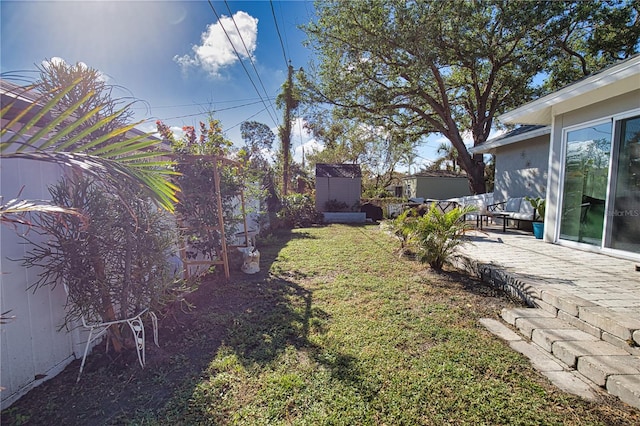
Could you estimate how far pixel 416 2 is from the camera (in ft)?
29.8

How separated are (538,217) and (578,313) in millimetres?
4841

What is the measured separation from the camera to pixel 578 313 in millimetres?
2594

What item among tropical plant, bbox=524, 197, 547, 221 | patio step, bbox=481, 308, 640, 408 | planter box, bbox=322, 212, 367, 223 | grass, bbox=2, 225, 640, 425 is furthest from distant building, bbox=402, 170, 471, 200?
patio step, bbox=481, 308, 640, 408

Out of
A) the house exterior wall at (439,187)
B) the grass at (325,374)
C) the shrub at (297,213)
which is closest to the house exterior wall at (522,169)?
the grass at (325,374)

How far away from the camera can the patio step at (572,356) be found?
1882 mm

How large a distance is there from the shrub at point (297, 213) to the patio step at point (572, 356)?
857cm

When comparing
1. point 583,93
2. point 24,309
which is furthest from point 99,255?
point 583,93

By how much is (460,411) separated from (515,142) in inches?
364

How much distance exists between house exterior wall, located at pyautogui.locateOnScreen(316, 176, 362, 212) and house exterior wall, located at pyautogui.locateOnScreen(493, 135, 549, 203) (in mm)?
5826

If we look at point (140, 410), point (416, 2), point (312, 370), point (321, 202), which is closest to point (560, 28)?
point (416, 2)

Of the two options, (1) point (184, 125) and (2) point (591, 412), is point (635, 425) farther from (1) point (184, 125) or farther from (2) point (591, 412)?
(1) point (184, 125)

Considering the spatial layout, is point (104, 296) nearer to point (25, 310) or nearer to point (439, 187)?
point (25, 310)

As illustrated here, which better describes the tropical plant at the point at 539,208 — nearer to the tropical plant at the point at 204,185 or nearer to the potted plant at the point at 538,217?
the potted plant at the point at 538,217

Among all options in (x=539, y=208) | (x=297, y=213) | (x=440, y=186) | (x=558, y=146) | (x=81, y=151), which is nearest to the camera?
(x=81, y=151)
